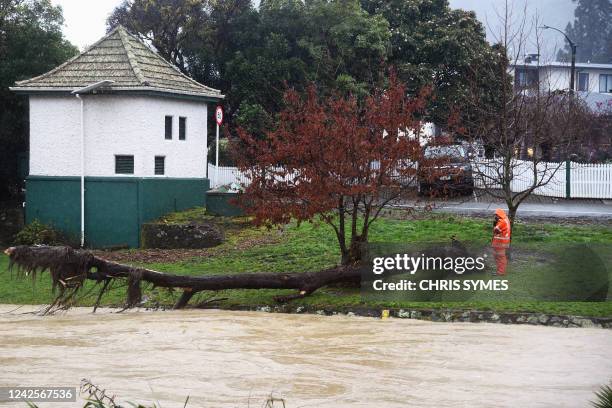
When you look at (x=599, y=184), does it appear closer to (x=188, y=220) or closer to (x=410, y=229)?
(x=410, y=229)

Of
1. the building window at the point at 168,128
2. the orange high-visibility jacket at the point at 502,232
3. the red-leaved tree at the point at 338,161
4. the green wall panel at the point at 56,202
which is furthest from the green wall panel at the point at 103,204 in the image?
the orange high-visibility jacket at the point at 502,232

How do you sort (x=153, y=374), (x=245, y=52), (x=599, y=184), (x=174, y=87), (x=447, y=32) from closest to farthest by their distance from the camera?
(x=153, y=374) < (x=174, y=87) < (x=599, y=184) < (x=245, y=52) < (x=447, y=32)

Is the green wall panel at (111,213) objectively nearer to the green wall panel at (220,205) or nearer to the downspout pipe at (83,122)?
the downspout pipe at (83,122)

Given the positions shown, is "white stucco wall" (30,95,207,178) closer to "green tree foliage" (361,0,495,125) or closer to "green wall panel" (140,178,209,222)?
"green wall panel" (140,178,209,222)

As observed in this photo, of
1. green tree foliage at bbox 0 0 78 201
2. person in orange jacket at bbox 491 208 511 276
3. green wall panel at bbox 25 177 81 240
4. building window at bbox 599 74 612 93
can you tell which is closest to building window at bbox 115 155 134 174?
green wall panel at bbox 25 177 81 240

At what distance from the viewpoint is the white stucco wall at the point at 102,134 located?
1216 inches

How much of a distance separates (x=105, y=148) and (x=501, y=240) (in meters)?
15.0

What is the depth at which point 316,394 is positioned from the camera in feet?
44.5

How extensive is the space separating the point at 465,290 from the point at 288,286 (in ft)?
12.2

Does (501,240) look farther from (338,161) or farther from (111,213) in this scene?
(111,213)

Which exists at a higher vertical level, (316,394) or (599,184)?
(599,184)

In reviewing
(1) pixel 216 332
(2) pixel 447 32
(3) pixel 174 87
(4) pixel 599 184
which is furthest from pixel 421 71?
(1) pixel 216 332

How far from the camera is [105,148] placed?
31000 millimetres

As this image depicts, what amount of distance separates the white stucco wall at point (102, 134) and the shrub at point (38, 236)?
195 cm
